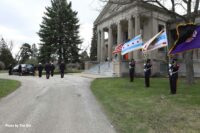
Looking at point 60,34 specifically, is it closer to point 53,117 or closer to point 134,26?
point 134,26

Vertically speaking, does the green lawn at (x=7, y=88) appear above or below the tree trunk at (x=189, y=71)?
below

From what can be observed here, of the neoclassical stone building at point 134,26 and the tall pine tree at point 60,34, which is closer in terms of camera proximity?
the neoclassical stone building at point 134,26

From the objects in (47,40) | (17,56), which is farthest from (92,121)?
(17,56)

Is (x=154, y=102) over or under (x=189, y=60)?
under

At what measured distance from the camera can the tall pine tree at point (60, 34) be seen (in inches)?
1598

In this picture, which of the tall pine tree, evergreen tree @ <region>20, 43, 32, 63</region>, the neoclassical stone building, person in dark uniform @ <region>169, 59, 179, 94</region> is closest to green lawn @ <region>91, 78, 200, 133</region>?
person in dark uniform @ <region>169, 59, 179, 94</region>

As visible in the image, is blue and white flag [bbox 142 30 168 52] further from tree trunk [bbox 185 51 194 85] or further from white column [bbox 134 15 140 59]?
white column [bbox 134 15 140 59]

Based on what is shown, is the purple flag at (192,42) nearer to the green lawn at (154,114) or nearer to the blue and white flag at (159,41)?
the green lawn at (154,114)

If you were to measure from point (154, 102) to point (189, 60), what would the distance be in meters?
8.50

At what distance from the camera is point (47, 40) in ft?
133

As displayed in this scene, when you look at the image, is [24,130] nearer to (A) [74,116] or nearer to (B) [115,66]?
(A) [74,116]

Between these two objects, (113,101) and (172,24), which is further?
(172,24)

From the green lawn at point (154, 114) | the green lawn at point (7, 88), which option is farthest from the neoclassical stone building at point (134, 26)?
the green lawn at point (154, 114)

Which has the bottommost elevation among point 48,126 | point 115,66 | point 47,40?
point 48,126
